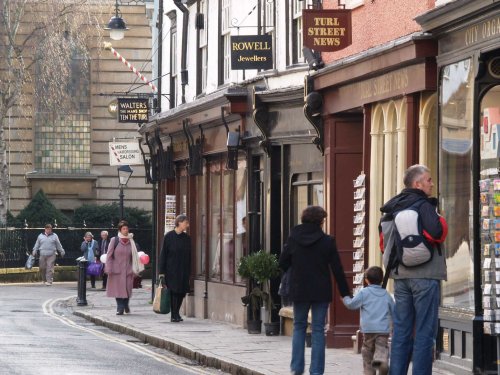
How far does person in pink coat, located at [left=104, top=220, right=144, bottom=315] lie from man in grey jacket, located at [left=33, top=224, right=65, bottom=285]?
15190mm

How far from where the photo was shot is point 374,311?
1461 centimetres

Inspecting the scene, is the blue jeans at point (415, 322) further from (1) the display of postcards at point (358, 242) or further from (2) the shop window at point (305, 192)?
(2) the shop window at point (305, 192)

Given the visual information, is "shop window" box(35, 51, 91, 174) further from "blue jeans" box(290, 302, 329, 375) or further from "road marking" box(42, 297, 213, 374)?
"blue jeans" box(290, 302, 329, 375)

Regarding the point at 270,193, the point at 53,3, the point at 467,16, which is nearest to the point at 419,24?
the point at 467,16

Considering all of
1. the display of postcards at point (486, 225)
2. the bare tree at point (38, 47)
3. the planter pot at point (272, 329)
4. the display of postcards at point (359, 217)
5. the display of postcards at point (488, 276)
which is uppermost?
the bare tree at point (38, 47)

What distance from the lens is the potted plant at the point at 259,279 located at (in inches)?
880

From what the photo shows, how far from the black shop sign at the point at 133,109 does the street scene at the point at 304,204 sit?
44mm

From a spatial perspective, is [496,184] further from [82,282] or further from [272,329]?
[82,282]

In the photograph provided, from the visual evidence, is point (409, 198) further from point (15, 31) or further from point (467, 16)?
point (15, 31)

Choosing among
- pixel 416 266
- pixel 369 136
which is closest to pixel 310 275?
pixel 416 266

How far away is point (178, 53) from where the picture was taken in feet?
103

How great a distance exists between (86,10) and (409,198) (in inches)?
1463

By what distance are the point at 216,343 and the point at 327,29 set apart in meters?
4.61

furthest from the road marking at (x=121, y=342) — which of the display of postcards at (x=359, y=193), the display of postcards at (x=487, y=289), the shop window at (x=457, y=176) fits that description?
the display of postcards at (x=487, y=289)
